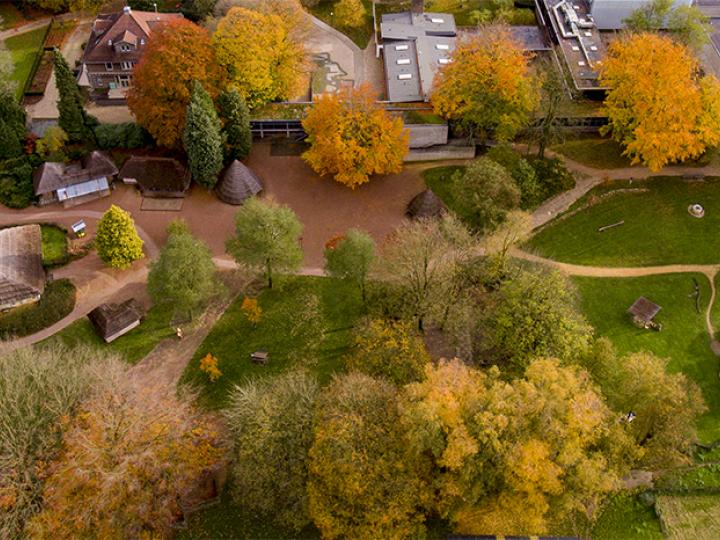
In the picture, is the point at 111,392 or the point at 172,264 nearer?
the point at 111,392

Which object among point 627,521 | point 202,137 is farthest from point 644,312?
point 202,137

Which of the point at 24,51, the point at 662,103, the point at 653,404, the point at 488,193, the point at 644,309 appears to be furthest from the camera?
the point at 24,51

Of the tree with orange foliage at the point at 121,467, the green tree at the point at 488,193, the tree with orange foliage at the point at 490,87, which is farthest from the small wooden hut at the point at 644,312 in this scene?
the tree with orange foliage at the point at 121,467

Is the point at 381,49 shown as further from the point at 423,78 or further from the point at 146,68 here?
the point at 146,68

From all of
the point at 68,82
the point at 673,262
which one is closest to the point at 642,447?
the point at 673,262

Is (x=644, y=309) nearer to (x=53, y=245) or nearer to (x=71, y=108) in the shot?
(x=53, y=245)

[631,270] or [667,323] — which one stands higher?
[631,270]

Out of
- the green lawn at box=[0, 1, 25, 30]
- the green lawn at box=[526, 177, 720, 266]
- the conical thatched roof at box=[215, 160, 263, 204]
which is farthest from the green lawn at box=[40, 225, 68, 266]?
the green lawn at box=[526, 177, 720, 266]
